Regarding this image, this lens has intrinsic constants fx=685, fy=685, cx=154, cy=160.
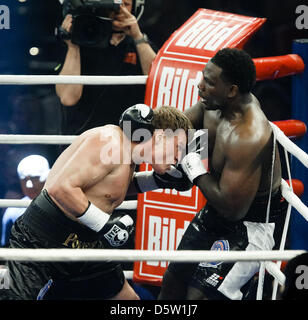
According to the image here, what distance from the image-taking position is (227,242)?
2607mm

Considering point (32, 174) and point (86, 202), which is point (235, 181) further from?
point (32, 174)

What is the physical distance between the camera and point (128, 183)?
256 centimetres

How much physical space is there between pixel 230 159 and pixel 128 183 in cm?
39

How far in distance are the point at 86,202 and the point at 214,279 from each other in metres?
0.58

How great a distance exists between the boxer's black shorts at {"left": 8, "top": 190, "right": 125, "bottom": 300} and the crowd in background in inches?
49.5

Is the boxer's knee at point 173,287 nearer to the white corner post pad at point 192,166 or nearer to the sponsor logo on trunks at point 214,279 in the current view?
the sponsor logo on trunks at point 214,279

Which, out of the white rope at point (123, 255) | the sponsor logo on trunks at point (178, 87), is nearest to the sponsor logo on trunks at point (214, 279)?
the sponsor logo on trunks at point (178, 87)

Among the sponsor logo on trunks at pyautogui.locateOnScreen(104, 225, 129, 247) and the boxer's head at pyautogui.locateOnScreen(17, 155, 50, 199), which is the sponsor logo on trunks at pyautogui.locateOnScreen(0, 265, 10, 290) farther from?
the boxer's head at pyautogui.locateOnScreen(17, 155, 50, 199)

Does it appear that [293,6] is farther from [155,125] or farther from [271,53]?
[155,125]

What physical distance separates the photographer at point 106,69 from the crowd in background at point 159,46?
599 mm

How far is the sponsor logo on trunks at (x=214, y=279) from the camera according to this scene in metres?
2.57

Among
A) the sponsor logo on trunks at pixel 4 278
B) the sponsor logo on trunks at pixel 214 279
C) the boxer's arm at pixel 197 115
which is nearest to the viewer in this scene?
the sponsor logo on trunks at pixel 4 278

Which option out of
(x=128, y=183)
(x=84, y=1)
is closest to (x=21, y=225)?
(x=128, y=183)
